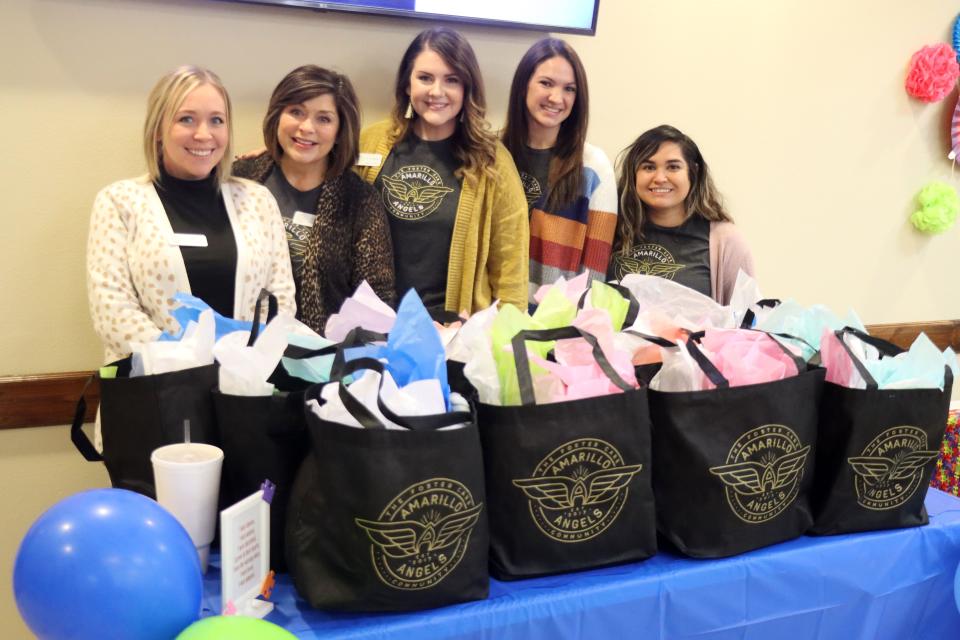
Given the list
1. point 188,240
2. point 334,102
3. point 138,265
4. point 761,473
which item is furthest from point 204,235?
point 761,473

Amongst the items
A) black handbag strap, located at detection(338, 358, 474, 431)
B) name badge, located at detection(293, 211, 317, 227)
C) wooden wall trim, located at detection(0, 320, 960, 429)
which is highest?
name badge, located at detection(293, 211, 317, 227)

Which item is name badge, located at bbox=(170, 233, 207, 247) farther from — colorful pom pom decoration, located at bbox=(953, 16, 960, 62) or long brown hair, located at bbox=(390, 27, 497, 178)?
colorful pom pom decoration, located at bbox=(953, 16, 960, 62)

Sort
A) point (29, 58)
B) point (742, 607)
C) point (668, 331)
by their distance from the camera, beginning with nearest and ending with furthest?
point (742, 607) < point (668, 331) < point (29, 58)

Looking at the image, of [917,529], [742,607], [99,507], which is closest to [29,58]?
[99,507]

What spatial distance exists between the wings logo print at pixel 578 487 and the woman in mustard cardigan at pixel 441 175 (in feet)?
3.96

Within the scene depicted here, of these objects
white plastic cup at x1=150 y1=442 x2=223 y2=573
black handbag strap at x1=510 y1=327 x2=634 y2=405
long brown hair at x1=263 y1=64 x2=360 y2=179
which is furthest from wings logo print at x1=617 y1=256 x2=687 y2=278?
white plastic cup at x1=150 y1=442 x2=223 y2=573

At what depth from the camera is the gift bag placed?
1.25 m

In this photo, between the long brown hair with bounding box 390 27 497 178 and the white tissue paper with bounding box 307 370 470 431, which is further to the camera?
the long brown hair with bounding box 390 27 497 178

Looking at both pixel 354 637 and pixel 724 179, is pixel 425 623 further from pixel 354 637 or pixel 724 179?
pixel 724 179

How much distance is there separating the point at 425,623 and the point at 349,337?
1.51 feet

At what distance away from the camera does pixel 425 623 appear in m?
1.14

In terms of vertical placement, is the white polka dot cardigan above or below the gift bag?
above

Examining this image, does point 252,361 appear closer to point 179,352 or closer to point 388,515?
point 179,352

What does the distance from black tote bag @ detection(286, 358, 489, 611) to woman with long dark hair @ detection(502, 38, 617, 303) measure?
152 centimetres
